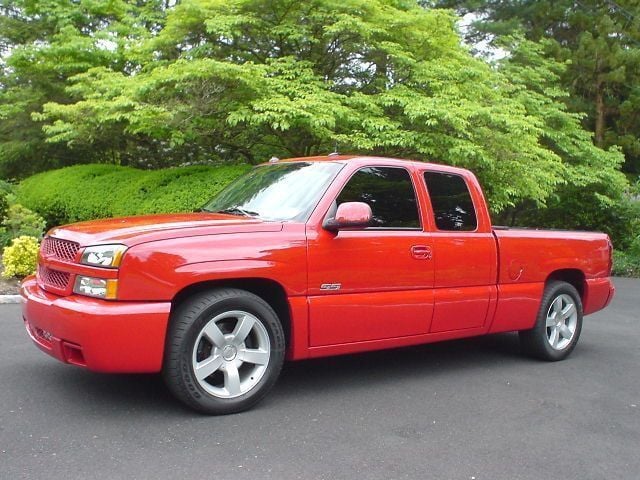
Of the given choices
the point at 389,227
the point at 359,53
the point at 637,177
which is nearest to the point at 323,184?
the point at 389,227

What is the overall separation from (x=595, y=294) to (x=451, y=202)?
212 centimetres

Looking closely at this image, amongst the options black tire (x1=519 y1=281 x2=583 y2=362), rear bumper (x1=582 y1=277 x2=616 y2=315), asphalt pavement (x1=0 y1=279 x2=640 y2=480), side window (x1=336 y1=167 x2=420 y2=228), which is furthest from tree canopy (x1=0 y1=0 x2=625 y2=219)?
asphalt pavement (x1=0 y1=279 x2=640 y2=480)

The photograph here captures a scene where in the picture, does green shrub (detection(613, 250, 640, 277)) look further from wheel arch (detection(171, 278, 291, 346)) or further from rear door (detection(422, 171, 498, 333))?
wheel arch (detection(171, 278, 291, 346))

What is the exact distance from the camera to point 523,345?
6.28m

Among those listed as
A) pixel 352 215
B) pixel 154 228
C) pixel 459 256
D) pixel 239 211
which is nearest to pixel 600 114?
pixel 459 256

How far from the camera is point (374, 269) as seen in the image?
4.85 meters

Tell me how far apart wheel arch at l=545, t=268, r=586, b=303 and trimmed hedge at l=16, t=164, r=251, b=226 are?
20.4ft

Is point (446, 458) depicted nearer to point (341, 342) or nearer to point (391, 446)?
point (391, 446)

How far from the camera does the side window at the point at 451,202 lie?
5.51 m

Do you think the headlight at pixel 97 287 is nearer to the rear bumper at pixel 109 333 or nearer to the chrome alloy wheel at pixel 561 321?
the rear bumper at pixel 109 333

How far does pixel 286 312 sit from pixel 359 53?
8.47 metres

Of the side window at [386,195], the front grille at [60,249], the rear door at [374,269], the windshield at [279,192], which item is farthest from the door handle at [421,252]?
the front grille at [60,249]

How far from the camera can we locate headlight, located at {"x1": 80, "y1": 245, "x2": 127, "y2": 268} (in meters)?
3.94

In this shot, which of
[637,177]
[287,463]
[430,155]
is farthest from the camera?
[637,177]
